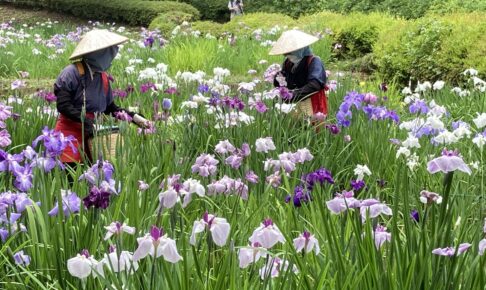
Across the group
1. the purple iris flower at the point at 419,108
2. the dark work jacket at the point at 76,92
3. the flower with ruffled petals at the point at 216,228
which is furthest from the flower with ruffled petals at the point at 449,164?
the dark work jacket at the point at 76,92

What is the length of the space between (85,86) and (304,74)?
1.47 m

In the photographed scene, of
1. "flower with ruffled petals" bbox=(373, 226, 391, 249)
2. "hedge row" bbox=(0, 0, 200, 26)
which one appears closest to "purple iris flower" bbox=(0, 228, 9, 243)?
"flower with ruffled petals" bbox=(373, 226, 391, 249)

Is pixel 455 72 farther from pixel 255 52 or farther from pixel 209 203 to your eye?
pixel 209 203

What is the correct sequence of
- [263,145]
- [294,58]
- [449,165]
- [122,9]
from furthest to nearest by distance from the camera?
[122,9] < [294,58] < [263,145] < [449,165]

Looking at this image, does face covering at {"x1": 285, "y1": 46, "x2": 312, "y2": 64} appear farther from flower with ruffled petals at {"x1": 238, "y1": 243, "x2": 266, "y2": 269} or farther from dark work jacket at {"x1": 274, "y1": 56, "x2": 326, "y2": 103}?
flower with ruffled petals at {"x1": 238, "y1": 243, "x2": 266, "y2": 269}

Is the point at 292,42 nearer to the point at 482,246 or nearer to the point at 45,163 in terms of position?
the point at 45,163

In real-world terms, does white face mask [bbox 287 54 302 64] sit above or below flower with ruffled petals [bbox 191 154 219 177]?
below

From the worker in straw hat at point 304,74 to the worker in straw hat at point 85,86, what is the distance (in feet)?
3.63

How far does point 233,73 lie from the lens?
6785mm

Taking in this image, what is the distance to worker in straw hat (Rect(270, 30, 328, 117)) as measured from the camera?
4.01 metres

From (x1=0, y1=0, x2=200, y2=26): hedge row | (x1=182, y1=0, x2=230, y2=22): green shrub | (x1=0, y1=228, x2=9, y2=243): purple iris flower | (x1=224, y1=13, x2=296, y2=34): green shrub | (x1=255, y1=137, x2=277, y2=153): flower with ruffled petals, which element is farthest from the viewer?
(x1=182, y1=0, x2=230, y2=22): green shrub

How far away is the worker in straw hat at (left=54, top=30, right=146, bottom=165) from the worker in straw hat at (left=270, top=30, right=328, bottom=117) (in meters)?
1.11

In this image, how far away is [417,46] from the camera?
649cm

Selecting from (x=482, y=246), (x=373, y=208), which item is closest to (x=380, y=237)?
(x=373, y=208)
